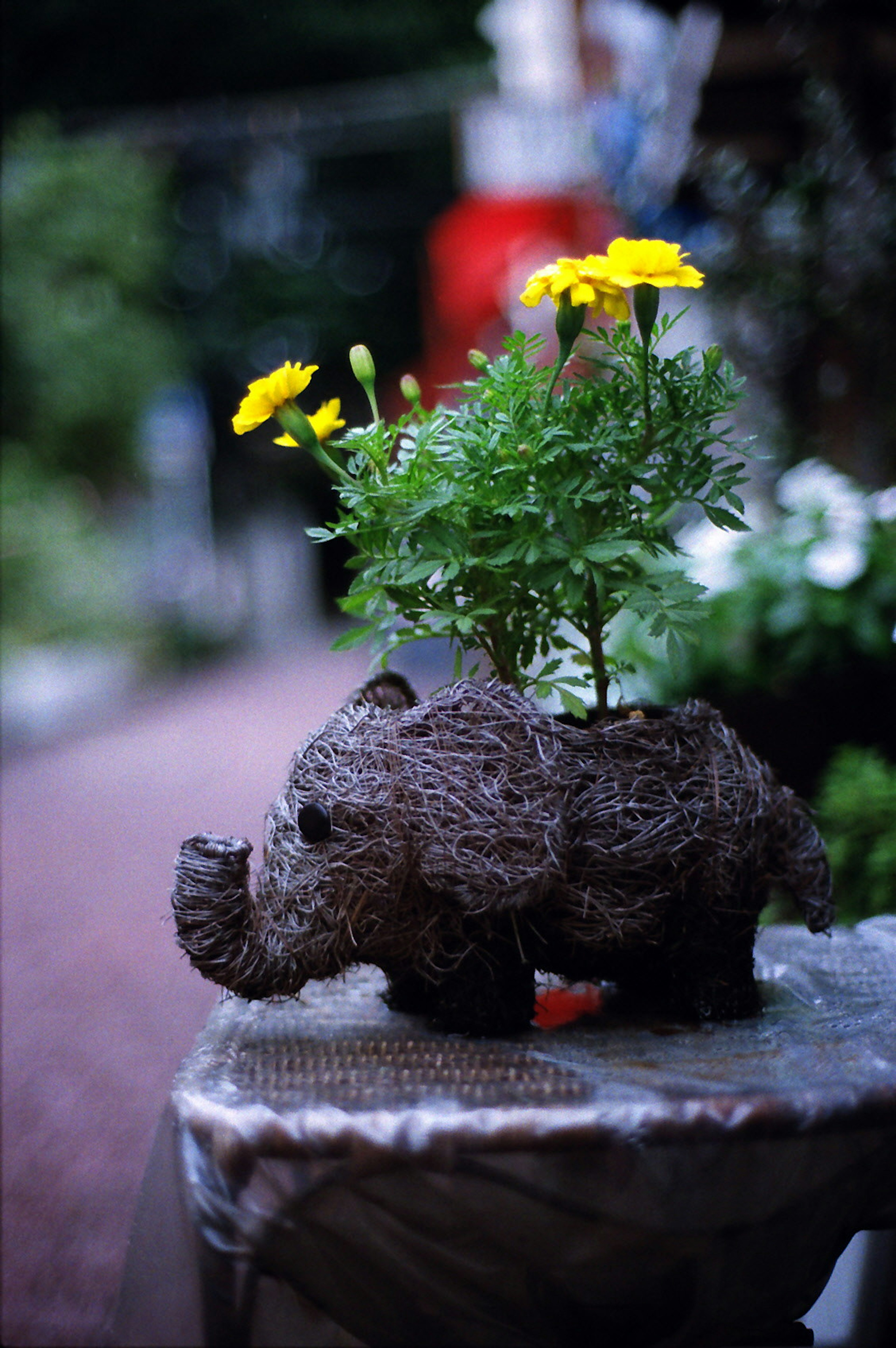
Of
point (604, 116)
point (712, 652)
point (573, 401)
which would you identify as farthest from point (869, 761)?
point (604, 116)

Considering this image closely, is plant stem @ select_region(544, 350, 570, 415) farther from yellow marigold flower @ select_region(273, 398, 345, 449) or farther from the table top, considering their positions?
the table top

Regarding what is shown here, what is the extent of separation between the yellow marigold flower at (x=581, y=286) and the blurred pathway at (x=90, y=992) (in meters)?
0.64

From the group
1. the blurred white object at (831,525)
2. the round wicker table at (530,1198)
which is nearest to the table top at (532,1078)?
the round wicker table at (530,1198)

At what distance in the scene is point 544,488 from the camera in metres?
1.17

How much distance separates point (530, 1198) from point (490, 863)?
1.03ft

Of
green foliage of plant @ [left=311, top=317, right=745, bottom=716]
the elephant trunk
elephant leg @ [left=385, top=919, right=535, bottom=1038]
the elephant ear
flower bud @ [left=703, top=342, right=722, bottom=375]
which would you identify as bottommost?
elephant leg @ [left=385, top=919, right=535, bottom=1038]

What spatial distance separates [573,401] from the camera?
3.89ft

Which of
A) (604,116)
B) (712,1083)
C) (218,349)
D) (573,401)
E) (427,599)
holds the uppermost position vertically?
(218,349)

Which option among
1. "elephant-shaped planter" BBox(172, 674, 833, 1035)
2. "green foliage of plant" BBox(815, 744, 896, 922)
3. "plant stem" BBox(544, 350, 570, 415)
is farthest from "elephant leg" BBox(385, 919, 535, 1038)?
"green foliage of plant" BBox(815, 744, 896, 922)

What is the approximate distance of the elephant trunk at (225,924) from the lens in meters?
1.12

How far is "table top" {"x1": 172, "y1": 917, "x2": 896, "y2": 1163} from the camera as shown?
0.95 m

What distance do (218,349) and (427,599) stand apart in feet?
49.7

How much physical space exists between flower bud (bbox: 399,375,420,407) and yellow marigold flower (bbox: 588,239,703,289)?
0.88ft

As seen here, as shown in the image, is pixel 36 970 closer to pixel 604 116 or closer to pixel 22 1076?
pixel 22 1076
